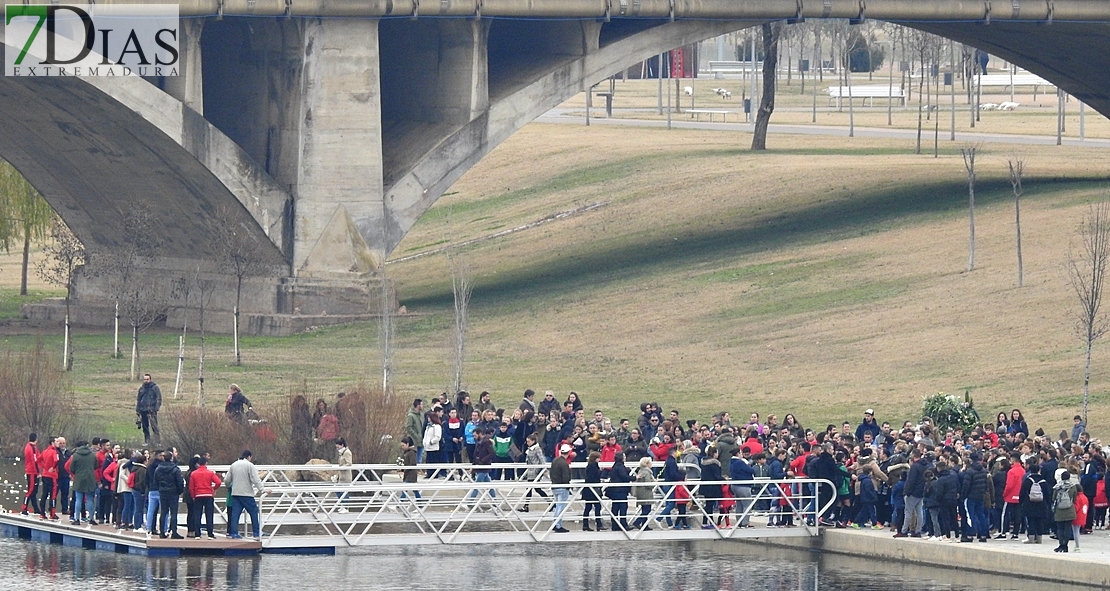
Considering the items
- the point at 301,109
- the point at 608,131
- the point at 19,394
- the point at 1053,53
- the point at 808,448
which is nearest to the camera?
the point at 808,448

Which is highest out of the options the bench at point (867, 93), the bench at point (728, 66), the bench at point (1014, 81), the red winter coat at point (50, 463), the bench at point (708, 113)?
the bench at point (728, 66)

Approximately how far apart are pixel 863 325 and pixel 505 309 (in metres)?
10.7

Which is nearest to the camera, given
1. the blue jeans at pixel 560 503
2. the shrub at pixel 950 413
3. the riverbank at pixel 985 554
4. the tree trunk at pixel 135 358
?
the riverbank at pixel 985 554

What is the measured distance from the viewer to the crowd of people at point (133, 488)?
27.9 m

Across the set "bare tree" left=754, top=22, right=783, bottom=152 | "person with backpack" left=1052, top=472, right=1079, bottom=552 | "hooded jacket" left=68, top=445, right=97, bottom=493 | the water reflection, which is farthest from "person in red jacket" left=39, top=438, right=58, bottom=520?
"bare tree" left=754, top=22, right=783, bottom=152

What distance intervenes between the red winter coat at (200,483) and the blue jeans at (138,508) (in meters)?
1.23

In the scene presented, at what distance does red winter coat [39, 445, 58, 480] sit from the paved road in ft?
160

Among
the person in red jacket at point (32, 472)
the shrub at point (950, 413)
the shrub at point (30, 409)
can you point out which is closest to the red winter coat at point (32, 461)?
the person in red jacket at point (32, 472)

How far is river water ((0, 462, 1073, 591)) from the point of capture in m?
25.9

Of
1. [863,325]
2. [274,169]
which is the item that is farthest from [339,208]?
[863,325]

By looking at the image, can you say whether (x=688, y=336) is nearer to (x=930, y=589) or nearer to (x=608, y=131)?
(x=930, y=589)

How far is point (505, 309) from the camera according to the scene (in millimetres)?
54500

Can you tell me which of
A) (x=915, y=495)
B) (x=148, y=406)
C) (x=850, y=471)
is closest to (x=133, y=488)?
(x=148, y=406)

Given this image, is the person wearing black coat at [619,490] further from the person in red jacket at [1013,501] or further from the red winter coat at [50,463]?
the red winter coat at [50,463]
